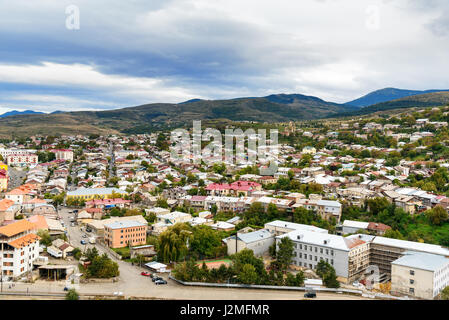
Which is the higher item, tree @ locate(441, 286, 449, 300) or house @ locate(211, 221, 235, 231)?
house @ locate(211, 221, 235, 231)

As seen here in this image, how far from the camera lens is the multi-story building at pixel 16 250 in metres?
13.7

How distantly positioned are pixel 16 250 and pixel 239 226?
1018 centimetres

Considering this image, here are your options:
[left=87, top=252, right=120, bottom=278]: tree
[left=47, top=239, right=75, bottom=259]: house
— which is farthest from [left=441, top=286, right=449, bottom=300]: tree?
[left=47, top=239, right=75, bottom=259]: house

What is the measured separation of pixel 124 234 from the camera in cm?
1805

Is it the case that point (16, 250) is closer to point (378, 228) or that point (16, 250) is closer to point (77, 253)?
point (77, 253)

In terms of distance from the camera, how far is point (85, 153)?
44219mm

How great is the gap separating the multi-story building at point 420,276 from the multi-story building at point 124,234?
11.3 metres

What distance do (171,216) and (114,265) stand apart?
709 cm

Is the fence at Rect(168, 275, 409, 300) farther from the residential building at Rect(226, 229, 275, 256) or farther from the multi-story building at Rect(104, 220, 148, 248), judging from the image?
the multi-story building at Rect(104, 220, 148, 248)

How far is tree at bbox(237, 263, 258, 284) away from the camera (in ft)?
42.8

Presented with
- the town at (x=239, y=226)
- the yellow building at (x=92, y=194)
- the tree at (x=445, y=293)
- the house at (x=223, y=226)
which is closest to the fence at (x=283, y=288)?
the town at (x=239, y=226)

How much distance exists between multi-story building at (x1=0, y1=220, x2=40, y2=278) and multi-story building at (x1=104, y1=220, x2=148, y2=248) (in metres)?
3.77

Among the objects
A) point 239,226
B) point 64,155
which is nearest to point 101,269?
point 239,226

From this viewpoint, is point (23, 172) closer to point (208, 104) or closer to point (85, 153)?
point (85, 153)
